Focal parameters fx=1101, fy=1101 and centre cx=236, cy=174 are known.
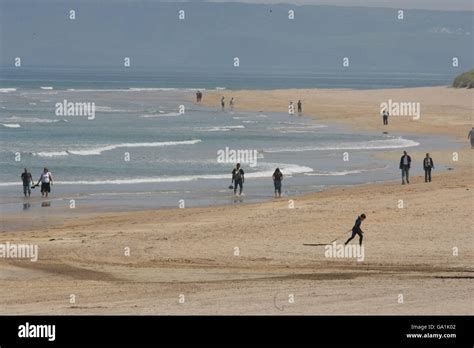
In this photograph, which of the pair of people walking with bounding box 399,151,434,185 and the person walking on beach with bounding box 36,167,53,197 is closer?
the person walking on beach with bounding box 36,167,53,197

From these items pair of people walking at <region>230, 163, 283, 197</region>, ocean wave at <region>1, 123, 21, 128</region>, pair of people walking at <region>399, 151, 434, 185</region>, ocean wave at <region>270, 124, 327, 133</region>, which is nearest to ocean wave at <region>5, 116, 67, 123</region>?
ocean wave at <region>1, 123, 21, 128</region>

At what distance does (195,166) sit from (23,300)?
86.4 feet

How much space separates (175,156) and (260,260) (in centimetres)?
2665

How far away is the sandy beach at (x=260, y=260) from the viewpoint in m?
17.1

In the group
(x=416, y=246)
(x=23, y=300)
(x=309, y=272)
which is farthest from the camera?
(x=416, y=246)

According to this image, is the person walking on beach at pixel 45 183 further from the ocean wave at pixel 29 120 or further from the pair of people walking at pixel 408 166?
the ocean wave at pixel 29 120

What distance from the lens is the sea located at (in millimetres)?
34406

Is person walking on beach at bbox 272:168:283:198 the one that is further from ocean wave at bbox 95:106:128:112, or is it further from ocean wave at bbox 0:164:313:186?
ocean wave at bbox 95:106:128:112

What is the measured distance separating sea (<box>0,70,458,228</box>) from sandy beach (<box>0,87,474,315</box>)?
3261 mm

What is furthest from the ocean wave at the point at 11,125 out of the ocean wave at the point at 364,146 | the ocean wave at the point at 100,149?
the ocean wave at the point at 364,146

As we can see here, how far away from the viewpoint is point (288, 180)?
38875mm
